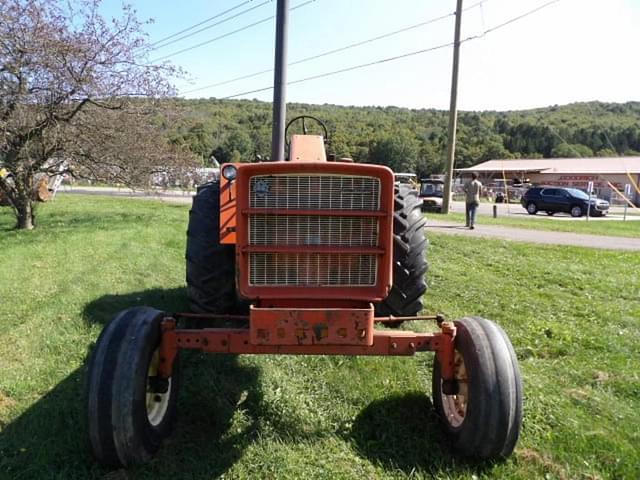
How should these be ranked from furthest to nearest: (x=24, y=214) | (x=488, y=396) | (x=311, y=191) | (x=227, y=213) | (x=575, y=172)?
1. (x=575, y=172)
2. (x=24, y=214)
3. (x=227, y=213)
4. (x=311, y=191)
5. (x=488, y=396)

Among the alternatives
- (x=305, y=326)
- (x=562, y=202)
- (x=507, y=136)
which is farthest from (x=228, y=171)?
(x=507, y=136)

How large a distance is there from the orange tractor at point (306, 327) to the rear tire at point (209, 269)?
1.88 ft

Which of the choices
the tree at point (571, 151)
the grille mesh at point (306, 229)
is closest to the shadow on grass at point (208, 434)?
the grille mesh at point (306, 229)

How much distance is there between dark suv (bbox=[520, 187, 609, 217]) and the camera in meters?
25.9

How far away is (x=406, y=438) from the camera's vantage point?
3168 mm

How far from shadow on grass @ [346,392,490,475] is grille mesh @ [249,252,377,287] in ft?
3.23

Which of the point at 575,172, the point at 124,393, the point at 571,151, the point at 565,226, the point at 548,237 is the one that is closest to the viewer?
the point at 124,393

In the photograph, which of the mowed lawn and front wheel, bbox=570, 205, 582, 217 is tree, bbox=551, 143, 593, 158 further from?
the mowed lawn

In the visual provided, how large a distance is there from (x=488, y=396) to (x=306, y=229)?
1.37 metres

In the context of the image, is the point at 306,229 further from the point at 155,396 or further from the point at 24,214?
the point at 24,214

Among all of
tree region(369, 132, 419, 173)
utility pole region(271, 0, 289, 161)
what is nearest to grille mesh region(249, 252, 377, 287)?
utility pole region(271, 0, 289, 161)

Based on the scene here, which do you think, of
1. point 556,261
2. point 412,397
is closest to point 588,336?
point 412,397

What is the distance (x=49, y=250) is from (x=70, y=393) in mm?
5481

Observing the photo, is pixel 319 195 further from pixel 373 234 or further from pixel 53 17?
pixel 53 17
